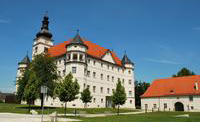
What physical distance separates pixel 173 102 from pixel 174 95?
1.74m

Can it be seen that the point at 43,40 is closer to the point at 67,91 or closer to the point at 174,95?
the point at 67,91

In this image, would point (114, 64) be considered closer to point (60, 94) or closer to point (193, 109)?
point (193, 109)

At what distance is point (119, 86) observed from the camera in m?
28.7

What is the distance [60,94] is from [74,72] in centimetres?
1964

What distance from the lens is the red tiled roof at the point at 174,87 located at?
4688cm

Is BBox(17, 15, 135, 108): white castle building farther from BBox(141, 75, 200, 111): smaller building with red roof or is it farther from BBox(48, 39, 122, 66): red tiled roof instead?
BBox(141, 75, 200, 111): smaller building with red roof

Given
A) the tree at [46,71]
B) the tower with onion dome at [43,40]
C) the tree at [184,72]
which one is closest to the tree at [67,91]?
the tree at [46,71]

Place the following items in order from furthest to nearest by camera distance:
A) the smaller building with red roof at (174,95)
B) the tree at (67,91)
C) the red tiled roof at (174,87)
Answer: the red tiled roof at (174,87)
the smaller building with red roof at (174,95)
the tree at (67,91)

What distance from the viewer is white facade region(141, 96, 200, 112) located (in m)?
44.5

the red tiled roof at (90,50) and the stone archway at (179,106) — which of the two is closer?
the stone archway at (179,106)

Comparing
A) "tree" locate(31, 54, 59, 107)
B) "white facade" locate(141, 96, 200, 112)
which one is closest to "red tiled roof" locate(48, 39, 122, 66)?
"tree" locate(31, 54, 59, 107)

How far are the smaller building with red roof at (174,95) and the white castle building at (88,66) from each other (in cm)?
705

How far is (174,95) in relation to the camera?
1873 inches

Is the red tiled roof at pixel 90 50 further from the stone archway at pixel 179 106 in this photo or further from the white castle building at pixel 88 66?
the stone archway at pixel 179 106
